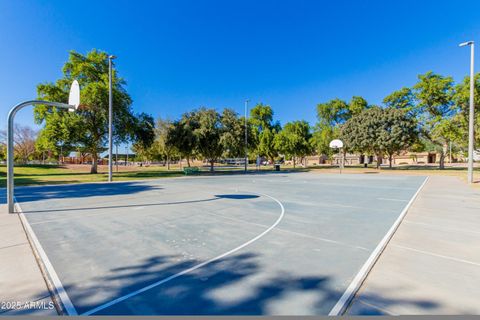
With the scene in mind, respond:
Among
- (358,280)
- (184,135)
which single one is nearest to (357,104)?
(184,135)

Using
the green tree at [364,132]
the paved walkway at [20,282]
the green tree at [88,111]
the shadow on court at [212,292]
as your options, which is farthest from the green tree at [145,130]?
the green tree at [364,132]

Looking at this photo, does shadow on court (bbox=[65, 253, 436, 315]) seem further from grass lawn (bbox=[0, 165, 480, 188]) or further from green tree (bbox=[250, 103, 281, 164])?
green tree (bbox=[250, 103, 281, 164])

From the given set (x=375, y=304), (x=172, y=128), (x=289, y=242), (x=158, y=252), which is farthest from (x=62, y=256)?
(x=172, y=128)

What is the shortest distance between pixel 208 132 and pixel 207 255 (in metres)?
25.5

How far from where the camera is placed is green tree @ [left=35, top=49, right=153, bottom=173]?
24.3 m

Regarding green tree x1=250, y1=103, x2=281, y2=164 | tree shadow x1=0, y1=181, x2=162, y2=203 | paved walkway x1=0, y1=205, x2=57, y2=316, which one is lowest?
tree shadow x1=0, y1=181, x2=162, y2=203

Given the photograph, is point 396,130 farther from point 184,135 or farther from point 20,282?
point 20,282

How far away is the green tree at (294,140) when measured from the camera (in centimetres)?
4884

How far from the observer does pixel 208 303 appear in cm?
275

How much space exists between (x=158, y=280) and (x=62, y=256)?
2311 millimetres

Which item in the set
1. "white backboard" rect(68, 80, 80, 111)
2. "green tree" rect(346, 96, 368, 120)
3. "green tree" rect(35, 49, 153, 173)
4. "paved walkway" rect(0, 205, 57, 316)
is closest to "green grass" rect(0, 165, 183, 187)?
"green tree" rect(35, 49, 153, 173)

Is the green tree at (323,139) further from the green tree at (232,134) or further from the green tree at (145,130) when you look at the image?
the green tree at (145,130)

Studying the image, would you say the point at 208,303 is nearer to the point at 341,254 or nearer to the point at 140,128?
the point at 341,254

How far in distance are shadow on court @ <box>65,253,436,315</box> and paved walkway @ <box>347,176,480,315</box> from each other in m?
0.10
